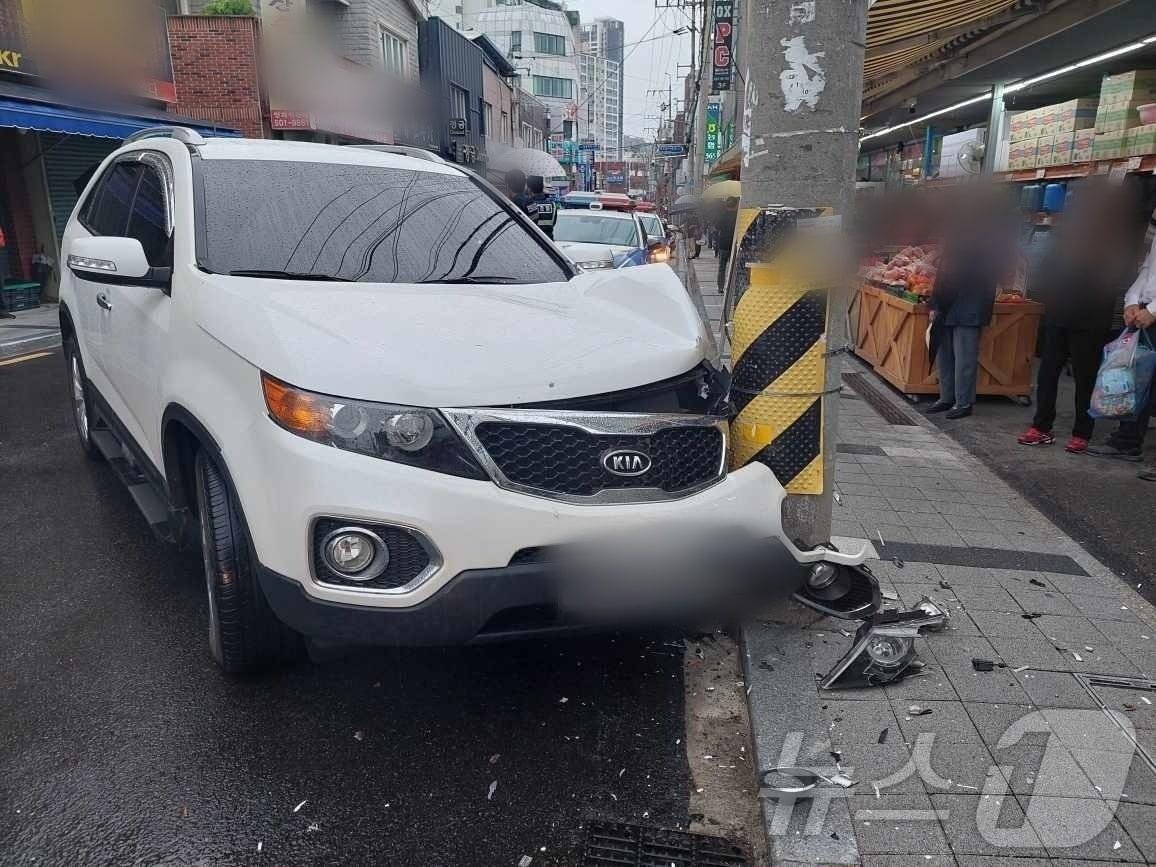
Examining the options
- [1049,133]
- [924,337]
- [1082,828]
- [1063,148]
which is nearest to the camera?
[1082,828]

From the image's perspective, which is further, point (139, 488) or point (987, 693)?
point (139, 488)

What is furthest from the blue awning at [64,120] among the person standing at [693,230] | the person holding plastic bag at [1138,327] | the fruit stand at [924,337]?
the person standing at [693,230]

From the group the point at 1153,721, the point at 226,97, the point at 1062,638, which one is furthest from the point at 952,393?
the point at 226,97

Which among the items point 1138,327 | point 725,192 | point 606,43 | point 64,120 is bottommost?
point 1138,327

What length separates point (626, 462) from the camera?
2.77m

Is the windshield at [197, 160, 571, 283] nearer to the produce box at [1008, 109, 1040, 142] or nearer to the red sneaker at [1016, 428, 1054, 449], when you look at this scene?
the red sneaker at [1016, 428, 1054, 449]

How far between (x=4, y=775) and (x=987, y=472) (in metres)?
5.60

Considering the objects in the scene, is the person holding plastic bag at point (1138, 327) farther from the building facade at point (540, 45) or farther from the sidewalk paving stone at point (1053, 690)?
the building facade at point (540, 45)

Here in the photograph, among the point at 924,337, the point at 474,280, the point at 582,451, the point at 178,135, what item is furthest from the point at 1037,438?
the point at 178,135

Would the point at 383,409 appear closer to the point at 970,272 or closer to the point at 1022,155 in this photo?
the point at 970,272

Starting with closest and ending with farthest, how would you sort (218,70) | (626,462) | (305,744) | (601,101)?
(626,462) < (305,744) < (218,70) < (601,101)

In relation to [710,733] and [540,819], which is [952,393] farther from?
[540,819]

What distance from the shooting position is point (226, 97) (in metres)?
18.8

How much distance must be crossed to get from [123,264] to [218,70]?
17801 millimetres
